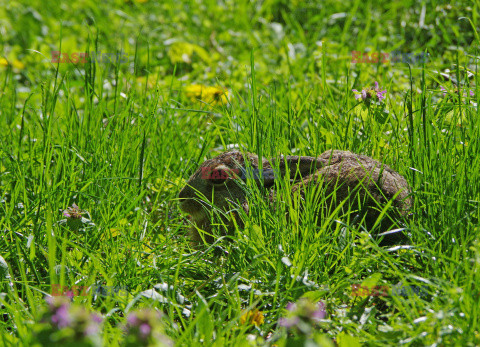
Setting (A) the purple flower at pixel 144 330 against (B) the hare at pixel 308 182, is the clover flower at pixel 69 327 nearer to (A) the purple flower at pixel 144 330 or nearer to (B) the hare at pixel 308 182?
(A) the purple flower at pixel 144 330

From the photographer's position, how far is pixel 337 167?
9.28ft

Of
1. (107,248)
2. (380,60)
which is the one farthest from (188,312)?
(380,60)

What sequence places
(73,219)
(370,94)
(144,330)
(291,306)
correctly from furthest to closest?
(370,94) < (73,219) < (291,306) < (144,330)

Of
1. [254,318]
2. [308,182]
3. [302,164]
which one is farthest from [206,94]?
[254,318]

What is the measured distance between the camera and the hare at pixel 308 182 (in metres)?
2.70

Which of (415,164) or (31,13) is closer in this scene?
(415,164)

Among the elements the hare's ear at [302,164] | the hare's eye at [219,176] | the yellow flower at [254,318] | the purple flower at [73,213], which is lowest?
the yellow flower at [254,318]

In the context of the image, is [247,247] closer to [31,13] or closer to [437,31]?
[437,31]

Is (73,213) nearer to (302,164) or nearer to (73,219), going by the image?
(73,219)

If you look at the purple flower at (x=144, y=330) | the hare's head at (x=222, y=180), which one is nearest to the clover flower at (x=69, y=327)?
the purple flower at (x=144, y=330)

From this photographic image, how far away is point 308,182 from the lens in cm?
278

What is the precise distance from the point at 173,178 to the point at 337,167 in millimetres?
1049

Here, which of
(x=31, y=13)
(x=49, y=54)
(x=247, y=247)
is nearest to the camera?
(x=247, y=247)

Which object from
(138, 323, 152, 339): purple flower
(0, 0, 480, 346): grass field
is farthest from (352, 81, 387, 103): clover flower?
(138, 323, 152, 339): purple flower
